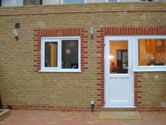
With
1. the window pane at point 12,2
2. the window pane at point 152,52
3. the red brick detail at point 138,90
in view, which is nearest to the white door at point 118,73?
the red brick detail at point 138,90

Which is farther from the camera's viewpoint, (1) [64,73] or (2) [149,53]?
(1) [64,73]

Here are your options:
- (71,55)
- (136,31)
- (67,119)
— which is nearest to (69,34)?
(71,55)

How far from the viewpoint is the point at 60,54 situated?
6016 millimetres

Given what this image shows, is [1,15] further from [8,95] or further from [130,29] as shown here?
[130,29]

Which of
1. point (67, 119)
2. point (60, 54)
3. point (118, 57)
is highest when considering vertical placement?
point (60, 54)

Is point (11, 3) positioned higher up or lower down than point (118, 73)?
higher up

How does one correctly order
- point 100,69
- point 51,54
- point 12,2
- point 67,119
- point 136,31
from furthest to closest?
1. point 12,2
2. point 51,54
3. point 100,69
4. point 136,31
5. point 67,119

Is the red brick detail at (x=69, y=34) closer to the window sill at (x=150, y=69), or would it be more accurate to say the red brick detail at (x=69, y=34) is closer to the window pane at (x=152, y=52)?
the window sill at (x=150, y=69)

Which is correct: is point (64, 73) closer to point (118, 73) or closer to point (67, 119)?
point (67, 119)

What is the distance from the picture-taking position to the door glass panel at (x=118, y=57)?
19.3 ft

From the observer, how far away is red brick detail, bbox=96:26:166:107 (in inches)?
225

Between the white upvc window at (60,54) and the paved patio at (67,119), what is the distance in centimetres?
138

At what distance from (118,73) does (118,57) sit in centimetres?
50

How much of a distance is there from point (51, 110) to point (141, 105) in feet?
9.25
